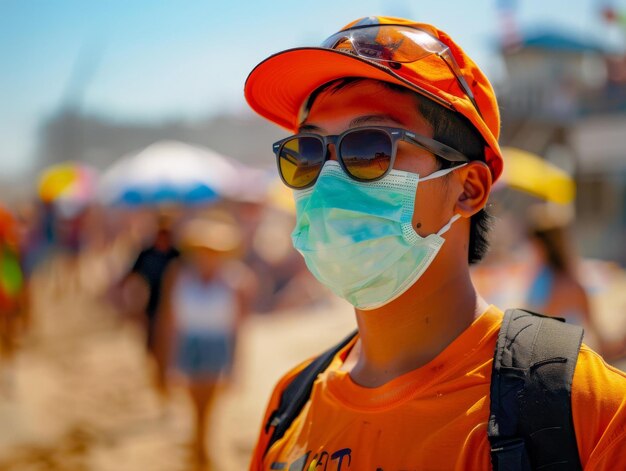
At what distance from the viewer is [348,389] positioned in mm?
1744

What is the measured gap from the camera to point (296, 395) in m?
1.90

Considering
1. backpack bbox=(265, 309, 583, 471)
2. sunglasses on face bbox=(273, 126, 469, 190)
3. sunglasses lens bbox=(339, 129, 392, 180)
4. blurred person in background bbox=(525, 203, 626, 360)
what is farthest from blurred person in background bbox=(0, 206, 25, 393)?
backpack bbox=(265, 309, 583, 471)

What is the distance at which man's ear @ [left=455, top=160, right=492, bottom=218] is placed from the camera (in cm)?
176

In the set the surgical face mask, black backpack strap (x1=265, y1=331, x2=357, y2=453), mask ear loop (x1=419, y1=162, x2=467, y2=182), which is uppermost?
mask ear loop (x1=419, y1=162, x2=467, y2=182)

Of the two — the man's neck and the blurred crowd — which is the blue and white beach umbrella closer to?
the blurred crowd

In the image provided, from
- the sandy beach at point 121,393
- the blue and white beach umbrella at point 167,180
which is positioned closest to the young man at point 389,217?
the sandy beach at point 121,393

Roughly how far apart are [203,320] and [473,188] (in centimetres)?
432

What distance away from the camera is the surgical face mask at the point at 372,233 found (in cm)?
173

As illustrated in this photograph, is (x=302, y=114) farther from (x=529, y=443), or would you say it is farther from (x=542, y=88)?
(x=542, y=88)

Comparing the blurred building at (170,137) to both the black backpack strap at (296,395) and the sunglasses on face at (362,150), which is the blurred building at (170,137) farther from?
the sunglasses on face at (362,150)

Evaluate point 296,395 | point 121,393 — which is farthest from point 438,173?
point 121,393

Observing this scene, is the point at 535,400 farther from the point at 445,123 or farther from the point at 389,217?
the point at 445,123

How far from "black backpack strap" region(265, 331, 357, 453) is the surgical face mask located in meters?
0.27

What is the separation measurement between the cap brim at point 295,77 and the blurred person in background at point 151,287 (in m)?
4.34
